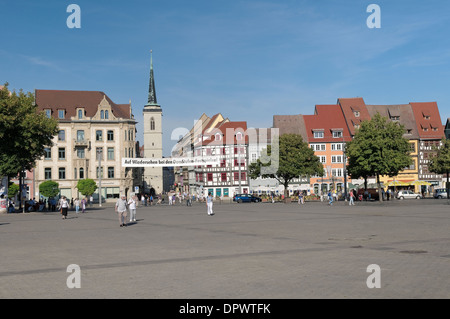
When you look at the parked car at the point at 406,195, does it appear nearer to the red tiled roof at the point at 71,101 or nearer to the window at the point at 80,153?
the red tiled roof at the point at 71,101

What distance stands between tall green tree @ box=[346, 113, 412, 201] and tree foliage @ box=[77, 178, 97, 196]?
37.7 metres

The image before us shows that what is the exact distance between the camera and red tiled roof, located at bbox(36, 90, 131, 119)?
86.6 m

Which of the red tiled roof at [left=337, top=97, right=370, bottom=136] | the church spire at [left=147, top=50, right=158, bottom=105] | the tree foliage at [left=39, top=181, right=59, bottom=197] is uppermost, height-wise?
the church spire at [left=147, top=50, right=158, bottom=105]

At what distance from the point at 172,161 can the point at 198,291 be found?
6107cm

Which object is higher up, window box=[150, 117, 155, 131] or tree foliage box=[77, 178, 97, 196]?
window box=[150, 117, 155, 131]

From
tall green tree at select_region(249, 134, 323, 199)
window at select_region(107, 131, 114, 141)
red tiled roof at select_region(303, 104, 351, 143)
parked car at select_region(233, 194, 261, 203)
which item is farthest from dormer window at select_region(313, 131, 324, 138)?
window at select_region(107, 131, 114, 141)

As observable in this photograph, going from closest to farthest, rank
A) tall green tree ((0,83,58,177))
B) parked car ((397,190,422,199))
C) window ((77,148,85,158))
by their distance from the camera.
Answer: tall green tree ((0,83,58,177))
parked car ((397,190,422,199))
window ((77,148,85,158))

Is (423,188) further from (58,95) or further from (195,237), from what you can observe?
(195,237)

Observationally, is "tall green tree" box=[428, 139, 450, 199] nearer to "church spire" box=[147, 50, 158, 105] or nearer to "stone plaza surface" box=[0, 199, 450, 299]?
"stone plaza surface" box=[0, 199, 450, 299]

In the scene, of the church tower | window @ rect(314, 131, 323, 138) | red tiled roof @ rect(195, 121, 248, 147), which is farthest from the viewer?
the church tower

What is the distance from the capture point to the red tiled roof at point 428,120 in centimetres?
9462

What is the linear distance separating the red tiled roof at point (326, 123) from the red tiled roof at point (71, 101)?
1294 inches
